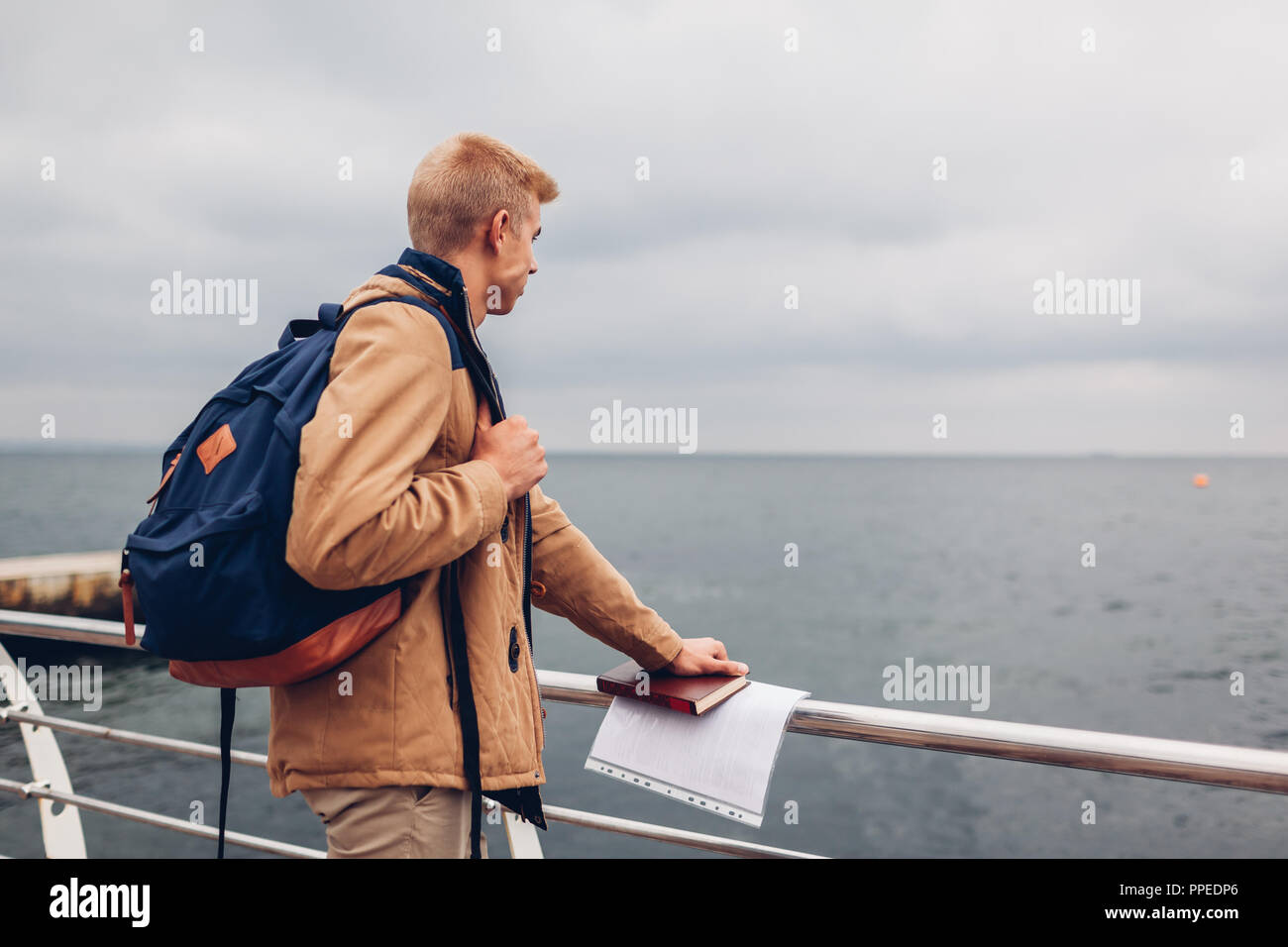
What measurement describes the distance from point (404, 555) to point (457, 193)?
68 centimetres

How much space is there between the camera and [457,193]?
59.3 inches

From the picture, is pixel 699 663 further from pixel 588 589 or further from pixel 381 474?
pixel 381 474

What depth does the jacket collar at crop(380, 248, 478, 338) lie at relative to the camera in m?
1.41

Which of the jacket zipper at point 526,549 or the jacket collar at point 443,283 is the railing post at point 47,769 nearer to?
the jacket zipper at point 526,549

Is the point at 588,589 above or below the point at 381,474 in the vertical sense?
below

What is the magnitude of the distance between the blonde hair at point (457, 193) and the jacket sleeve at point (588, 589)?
1.93ft

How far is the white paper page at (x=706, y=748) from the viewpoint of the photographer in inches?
64.6

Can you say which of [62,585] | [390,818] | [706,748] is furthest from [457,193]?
[62,585]

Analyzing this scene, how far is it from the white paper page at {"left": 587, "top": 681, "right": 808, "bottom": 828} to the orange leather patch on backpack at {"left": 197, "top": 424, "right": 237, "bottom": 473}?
0.90 m

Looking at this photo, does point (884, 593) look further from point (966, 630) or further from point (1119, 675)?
point (1119, 675)

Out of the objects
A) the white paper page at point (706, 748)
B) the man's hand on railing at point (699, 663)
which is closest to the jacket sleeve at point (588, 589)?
the man's hand on railing at point (699, 663)

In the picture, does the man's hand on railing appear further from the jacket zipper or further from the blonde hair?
the blonde hair

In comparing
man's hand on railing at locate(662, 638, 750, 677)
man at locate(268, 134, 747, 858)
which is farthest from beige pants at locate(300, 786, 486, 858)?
man's hand on railing at locate(662, 638, 750, 677)
